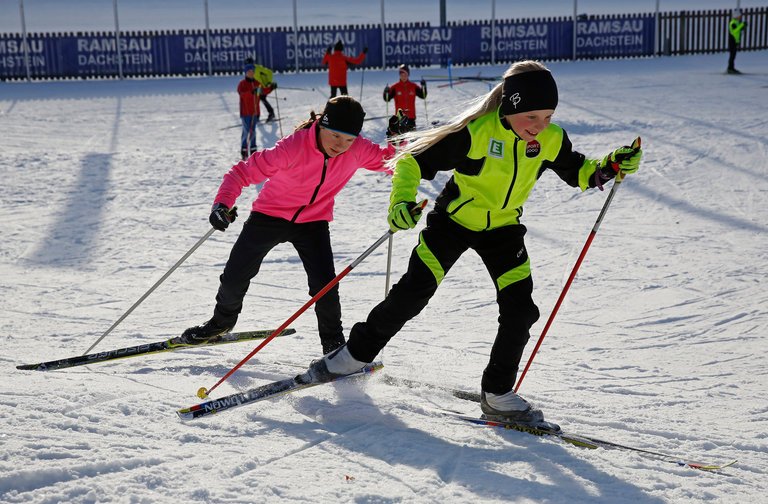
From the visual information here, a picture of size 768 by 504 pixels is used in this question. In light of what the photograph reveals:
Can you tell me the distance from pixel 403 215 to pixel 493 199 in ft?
1.30

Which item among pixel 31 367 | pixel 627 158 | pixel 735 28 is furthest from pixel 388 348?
pixel 735 28

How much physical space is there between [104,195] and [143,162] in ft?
5.98

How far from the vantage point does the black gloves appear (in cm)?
339

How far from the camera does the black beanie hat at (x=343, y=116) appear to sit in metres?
3.32

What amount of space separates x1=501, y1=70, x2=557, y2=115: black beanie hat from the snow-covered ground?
1333mm

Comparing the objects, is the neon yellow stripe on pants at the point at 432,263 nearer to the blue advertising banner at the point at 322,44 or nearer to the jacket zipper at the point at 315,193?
the jacket zipper at the point at 315,193

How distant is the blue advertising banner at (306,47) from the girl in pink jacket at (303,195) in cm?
1773

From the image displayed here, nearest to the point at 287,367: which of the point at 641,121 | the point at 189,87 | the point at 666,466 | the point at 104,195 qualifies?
the point at 666,466

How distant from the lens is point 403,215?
2871 millimetres

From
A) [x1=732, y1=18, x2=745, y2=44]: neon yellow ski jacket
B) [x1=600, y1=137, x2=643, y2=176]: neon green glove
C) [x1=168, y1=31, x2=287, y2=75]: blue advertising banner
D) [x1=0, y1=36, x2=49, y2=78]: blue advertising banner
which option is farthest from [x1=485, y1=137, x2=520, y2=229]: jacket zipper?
[x1=0, y1=36, x2=49, y2=78]: blue advertising banner

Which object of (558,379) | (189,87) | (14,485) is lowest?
(558,379)

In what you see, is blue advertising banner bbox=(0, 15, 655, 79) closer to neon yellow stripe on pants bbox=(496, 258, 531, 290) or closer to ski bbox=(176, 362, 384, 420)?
ski bbox=(176, 362, 384, 420)

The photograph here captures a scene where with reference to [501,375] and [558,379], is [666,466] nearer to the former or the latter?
[501,375]

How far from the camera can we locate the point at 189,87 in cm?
1869
